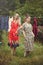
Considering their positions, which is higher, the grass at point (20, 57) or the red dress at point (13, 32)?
the red dress at point (13, 32)

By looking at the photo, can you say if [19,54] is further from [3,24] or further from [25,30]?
[3,24]

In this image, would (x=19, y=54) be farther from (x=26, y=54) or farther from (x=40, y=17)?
(x=40, y=17)

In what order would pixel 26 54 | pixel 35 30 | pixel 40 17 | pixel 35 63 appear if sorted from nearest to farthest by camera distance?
1. pixel 35 63
2. pixel 26 54
3. pixel 35 30
4. pixel 40 17

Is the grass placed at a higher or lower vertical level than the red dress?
lower

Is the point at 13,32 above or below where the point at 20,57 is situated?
above

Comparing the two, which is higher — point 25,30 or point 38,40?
point 25,30

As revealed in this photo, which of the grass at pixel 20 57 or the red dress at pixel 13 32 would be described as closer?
the grass at pixel 20 57

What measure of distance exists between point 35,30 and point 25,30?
2.51 m

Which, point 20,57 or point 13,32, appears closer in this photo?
point 20,57

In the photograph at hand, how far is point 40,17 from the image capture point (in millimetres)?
18797

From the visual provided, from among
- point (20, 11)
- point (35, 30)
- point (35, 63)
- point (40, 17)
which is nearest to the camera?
point (35, 63)

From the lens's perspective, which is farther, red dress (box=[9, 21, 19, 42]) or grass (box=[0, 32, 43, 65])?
red dress (box=[9, 21, 19, 42])

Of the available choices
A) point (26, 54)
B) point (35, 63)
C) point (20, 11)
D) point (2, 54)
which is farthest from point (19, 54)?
point (20, 11)

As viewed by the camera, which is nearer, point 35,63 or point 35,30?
point 35,63
